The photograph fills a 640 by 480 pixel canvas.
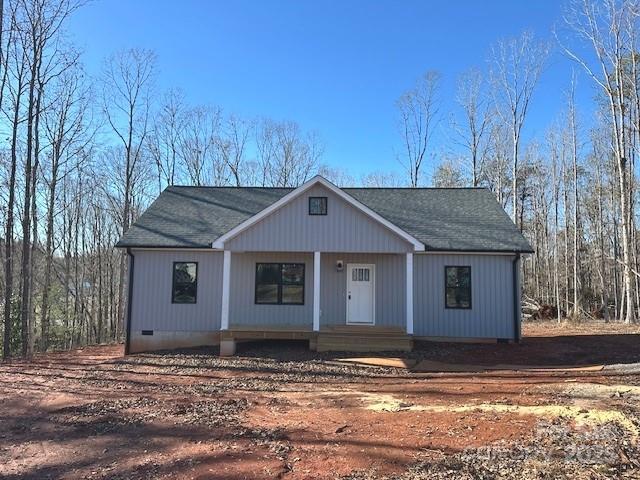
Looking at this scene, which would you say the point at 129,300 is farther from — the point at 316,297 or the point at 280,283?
the point at 316,297

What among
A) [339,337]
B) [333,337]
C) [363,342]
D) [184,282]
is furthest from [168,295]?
[363,342]

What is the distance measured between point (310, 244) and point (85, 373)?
22.3 ft

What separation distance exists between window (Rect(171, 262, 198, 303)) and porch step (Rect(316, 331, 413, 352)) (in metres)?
4.44

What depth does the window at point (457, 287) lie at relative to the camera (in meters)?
14.4

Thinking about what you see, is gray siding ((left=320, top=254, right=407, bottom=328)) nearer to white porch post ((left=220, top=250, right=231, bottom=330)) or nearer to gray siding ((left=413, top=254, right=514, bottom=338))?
gray siding ((left=413, top=254, right=514, bottom=338))

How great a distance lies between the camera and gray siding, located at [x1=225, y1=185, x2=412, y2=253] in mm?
13711

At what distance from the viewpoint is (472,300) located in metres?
14.4

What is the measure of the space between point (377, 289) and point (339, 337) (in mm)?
2337

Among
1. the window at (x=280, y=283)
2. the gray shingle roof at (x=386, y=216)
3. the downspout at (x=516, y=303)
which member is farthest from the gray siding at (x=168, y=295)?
the downspout at (x=516, y=303)

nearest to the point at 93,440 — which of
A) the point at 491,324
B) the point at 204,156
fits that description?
the point at 491,324

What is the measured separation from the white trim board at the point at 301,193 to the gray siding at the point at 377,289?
4.92ft

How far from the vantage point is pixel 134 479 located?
15.7ft

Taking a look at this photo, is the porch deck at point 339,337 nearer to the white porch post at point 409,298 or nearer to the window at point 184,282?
the white porch post at point 409,298

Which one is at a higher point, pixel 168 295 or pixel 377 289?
pixel 377 289
